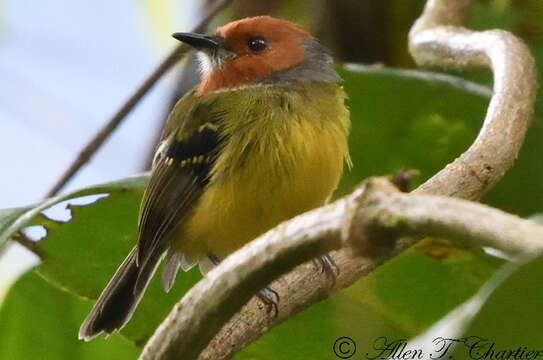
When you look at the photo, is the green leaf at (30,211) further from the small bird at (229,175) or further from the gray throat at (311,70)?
the gray throat at (311,70)

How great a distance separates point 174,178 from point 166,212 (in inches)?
4.2

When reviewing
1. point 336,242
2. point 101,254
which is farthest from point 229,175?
point 336,242

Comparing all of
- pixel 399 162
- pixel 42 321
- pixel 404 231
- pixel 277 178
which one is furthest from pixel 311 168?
pixel 404 231

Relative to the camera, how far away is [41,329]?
2604 millimetres

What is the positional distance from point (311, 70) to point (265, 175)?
0.64m

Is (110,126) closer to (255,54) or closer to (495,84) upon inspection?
(255,54)

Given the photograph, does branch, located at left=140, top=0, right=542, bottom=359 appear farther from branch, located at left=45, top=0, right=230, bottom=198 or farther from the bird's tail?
branch, located at left=45, top=0, right=230, bottom=198

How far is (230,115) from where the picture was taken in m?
2.73

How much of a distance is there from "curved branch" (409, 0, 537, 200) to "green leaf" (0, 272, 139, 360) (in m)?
1.09

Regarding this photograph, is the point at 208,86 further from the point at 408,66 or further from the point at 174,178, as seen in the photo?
the point at 408,66

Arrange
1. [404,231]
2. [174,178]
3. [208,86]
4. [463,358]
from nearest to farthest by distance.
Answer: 1. [404,231]
2. [463,358]
3. [174,178]
4. [208,86]

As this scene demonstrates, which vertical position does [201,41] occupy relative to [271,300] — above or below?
above

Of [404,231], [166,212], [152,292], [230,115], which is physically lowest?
[152,292]

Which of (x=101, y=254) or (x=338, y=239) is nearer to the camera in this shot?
(x=338, y=239)
